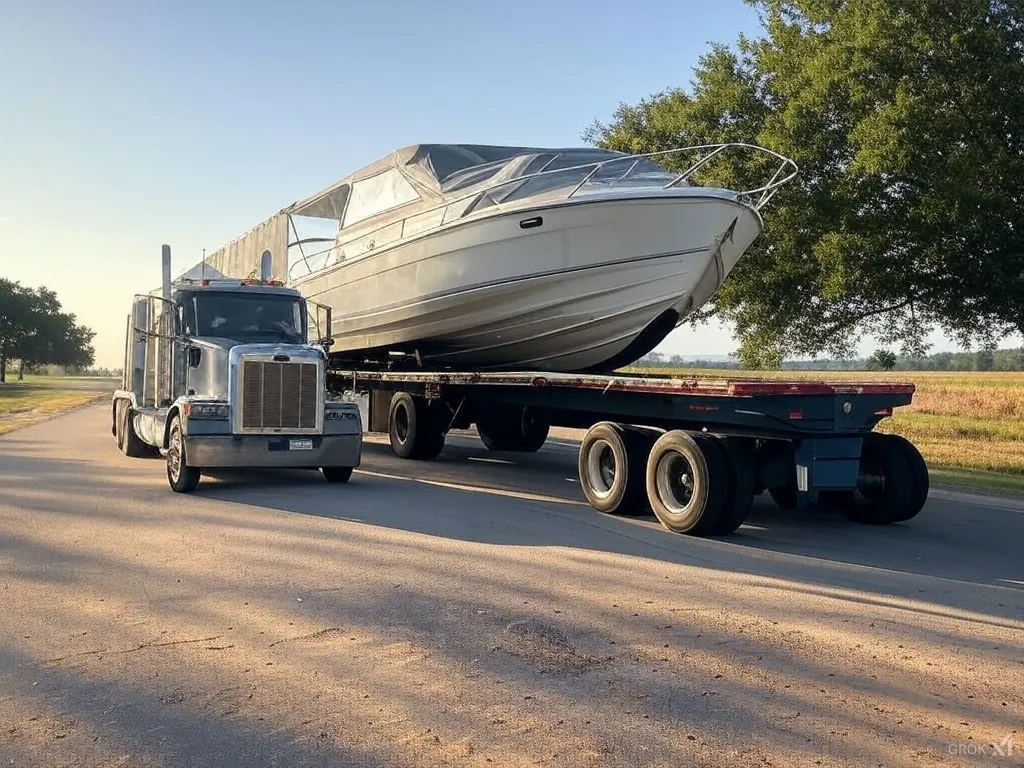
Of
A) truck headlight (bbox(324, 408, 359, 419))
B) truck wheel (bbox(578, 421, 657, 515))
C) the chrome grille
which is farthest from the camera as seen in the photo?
truck headlight (bbox(324, 408, 359, 419))

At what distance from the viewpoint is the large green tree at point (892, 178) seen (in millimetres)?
15859

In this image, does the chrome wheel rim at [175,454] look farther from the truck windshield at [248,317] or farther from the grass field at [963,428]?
the grass field at [963,428]

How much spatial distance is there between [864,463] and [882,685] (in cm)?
557

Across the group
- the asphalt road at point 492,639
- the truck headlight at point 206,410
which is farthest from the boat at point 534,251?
the truck headlight at point 206,410

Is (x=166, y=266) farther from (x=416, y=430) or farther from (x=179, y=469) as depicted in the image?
(x=416, y=430)

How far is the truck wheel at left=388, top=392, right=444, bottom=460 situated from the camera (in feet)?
48.0

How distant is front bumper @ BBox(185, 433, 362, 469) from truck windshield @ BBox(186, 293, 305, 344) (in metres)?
1.90

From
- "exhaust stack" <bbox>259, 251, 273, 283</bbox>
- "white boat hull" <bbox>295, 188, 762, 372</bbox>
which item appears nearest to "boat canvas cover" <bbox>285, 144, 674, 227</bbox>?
"white boat hull" <bbox>295, 188, 762, 372</bbox>

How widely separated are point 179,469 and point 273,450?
1033 millimetres

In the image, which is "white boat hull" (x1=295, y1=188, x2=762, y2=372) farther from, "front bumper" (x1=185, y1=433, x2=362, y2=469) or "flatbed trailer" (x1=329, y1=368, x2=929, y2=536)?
"front bumper" (x1=185, y1=433, x2=362, y2=469)

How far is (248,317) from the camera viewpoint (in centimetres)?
1247

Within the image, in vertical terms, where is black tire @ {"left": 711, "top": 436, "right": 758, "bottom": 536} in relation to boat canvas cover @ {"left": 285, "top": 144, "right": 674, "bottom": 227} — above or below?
below

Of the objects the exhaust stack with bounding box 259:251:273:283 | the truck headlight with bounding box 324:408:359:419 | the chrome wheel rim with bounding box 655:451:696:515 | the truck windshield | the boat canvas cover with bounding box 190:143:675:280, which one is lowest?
the chrome wheel rim with bounding box 655:451:696:515

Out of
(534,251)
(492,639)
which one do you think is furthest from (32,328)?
(492,639)
